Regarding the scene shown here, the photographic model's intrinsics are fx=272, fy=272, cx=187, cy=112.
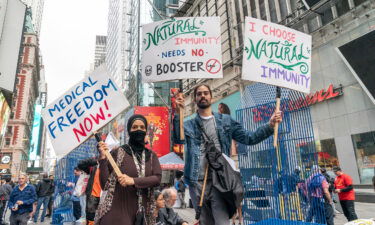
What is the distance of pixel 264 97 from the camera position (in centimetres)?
758

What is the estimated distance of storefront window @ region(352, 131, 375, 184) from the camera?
13750 millimetres

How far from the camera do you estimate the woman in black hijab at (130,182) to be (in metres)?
2.27

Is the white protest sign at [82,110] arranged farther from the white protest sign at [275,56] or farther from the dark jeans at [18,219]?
the dark jeans at [18,219]

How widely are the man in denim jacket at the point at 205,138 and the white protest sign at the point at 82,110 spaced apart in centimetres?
93

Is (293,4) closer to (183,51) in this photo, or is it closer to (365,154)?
(365,154)

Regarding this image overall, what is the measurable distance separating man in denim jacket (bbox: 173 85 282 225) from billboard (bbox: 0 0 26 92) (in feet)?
22.9

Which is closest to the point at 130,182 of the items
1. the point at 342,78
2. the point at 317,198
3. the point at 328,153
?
the point at 317,198

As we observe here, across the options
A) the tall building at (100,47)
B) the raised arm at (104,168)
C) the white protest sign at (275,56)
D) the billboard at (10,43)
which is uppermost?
the tall building at (100,47)

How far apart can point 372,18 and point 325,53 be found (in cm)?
311

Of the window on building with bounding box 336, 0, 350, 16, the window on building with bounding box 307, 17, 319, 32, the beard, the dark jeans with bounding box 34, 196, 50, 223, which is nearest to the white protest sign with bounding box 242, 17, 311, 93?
the beard

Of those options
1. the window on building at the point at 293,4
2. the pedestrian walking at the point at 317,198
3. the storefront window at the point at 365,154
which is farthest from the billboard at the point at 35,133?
the pedestrian walking at the point at 317,198

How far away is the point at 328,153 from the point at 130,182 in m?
16.4

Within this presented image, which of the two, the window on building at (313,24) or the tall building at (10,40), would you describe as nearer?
the tall building at (10,40)

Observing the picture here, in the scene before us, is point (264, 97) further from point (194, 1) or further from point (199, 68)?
point (194, 1)
